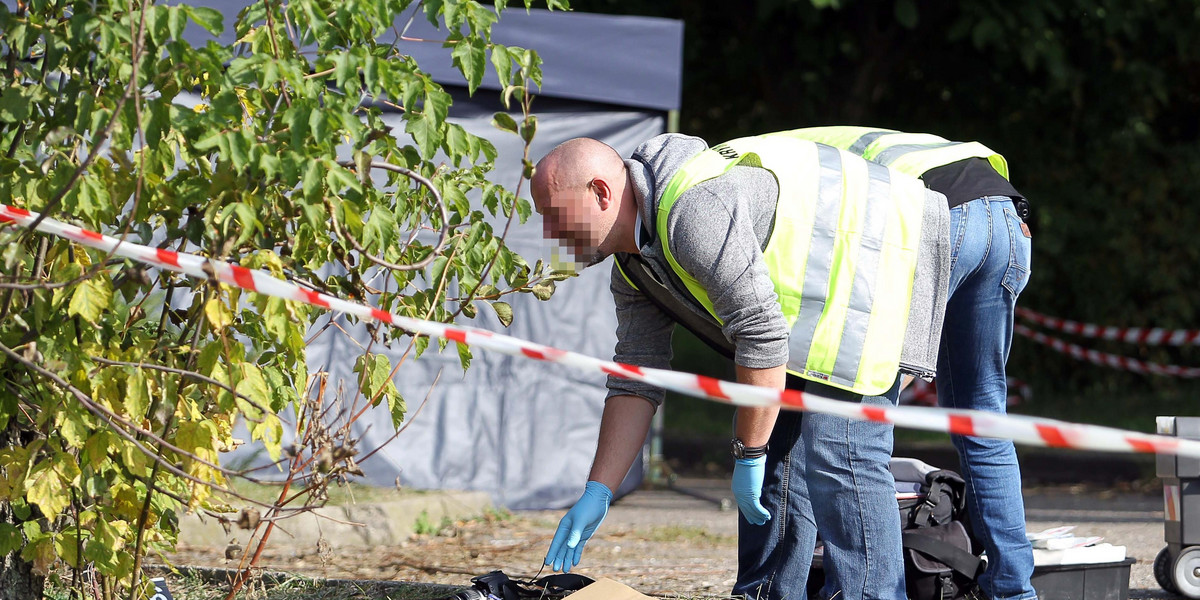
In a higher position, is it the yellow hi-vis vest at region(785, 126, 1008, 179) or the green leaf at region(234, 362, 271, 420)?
the yellow hi-vis vest at region(785, 126, 1008, 179)

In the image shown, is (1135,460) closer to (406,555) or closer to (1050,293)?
(1050,293)

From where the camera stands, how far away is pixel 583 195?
7.30 feet

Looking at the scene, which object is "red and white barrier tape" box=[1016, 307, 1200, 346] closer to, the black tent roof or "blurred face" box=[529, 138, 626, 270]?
the black tent roof

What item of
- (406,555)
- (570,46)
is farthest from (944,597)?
(570,46)

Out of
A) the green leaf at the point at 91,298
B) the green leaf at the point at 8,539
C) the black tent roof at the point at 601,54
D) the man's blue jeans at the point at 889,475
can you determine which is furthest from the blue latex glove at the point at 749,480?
the black tent roof at the point at 601,54

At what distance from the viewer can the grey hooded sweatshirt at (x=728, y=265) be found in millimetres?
2168

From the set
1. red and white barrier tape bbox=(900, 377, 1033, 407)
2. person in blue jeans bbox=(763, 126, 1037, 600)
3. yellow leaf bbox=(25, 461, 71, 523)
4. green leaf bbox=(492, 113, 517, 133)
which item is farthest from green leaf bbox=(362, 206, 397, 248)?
red and white barrier tape bbox=(900, 377, 1033, 407)

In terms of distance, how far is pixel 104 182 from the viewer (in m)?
2.04

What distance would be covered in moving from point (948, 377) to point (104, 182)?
1.95 m

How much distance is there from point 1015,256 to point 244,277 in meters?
1.72

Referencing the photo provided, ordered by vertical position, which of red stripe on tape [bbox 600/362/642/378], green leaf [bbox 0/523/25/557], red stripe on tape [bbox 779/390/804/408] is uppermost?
red stripe on tape [bbox 600/362/642/378]

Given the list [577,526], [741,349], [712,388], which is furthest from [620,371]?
[577,526]

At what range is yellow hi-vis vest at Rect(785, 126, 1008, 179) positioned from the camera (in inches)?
106

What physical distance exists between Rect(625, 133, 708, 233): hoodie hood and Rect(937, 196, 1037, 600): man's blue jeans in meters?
0.65
